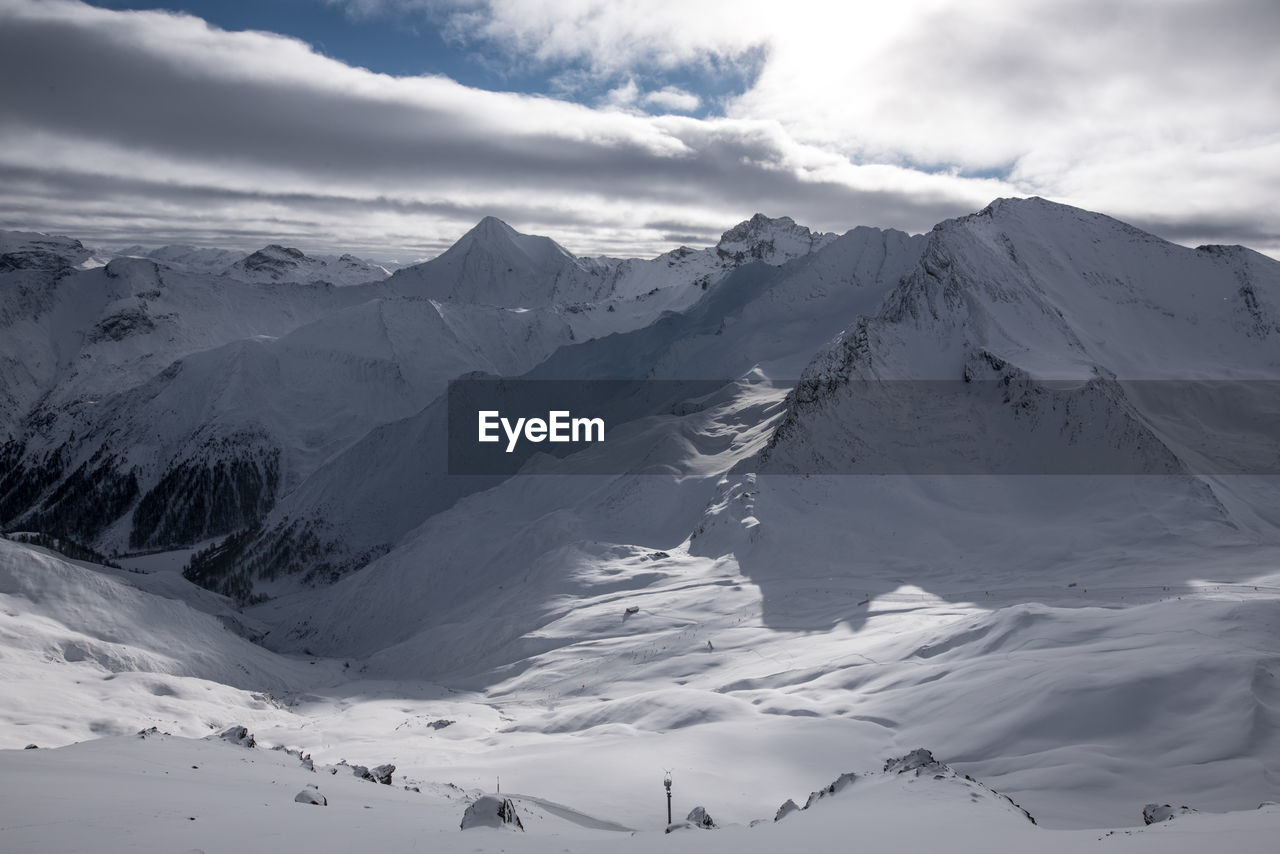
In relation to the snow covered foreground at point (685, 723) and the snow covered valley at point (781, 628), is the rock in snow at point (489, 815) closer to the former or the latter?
the snow covered valley at point (781, 628)

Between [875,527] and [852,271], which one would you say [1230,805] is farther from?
[852,271]

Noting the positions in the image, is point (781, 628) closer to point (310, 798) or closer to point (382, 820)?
point (310, 798)

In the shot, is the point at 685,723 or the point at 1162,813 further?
the point at 685,723

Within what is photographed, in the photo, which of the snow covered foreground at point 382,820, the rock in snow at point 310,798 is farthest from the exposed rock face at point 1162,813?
the rock in snow at point 310,798

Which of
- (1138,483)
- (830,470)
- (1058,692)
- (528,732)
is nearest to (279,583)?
(830,470)
